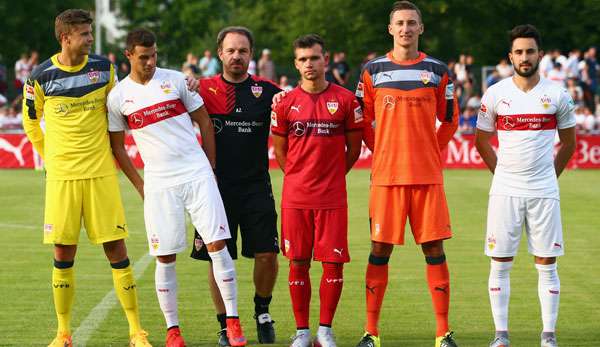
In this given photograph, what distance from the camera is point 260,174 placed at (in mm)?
8750

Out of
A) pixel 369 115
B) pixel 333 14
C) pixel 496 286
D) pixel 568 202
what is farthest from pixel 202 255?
pixel 333 14

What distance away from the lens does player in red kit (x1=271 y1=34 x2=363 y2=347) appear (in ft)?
27.3

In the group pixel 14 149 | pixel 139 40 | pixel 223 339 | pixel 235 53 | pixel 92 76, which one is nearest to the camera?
pixel 139 40

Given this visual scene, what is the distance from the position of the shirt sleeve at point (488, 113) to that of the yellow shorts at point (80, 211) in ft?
8.76

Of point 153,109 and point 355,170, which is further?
point 355,170

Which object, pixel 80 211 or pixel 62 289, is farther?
pixel 62 289

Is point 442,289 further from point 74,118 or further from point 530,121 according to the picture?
point 74,118

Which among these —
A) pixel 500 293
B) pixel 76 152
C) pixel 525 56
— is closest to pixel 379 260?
pixel 500 293

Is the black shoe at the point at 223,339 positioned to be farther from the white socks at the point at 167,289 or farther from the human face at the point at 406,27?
the human face at the point at 406,27

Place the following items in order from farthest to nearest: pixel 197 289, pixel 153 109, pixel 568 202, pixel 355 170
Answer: pixel 355 170, pixel 568 202, pixel 197 289, pixel 153 109

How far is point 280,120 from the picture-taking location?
840cm

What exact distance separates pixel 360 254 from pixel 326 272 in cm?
551

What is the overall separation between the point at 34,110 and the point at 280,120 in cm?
176

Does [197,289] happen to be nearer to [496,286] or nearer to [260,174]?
[260,174]
